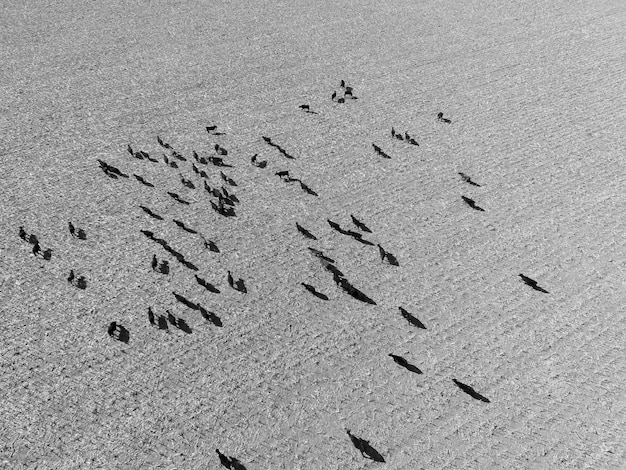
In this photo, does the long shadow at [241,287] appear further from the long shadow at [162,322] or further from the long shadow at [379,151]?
the long shadow at [379,151]

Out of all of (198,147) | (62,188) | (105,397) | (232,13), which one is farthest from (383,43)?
(105,397)

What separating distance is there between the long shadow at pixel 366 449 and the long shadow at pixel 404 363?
445 mm

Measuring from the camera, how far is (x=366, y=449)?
2.79 metres

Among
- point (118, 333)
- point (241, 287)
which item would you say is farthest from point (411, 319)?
point (118, 333)

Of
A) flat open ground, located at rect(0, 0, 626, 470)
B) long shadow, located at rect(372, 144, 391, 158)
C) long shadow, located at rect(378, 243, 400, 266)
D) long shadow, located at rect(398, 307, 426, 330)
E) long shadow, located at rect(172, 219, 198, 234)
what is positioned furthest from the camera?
long shadow, located at rect(372, 144, 391, 158)

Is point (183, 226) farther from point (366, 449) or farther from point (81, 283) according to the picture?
point (366, 449)

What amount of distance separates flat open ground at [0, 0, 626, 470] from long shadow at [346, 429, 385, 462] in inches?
0.9

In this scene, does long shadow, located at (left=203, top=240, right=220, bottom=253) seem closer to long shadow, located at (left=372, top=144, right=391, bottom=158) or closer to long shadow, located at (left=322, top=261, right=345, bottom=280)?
long shadow, located at (left=322, top=261, right=345, bottom=280)

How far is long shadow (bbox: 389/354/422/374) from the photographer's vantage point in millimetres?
3150

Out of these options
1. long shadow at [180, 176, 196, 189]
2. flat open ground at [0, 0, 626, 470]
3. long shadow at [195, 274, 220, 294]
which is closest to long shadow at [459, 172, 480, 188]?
flat open ground at [0, 0, 626, 470]

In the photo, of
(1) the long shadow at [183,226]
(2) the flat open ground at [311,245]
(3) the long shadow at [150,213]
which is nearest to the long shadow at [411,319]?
(2) the flat open ground at [311,245]

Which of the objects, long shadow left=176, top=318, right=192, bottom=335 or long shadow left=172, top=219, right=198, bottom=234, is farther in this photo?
long shadow left=172, top=219, right=198, bottom=234

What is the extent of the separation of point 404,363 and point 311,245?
940 millimetres

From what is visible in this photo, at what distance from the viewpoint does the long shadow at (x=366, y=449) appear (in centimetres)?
276
